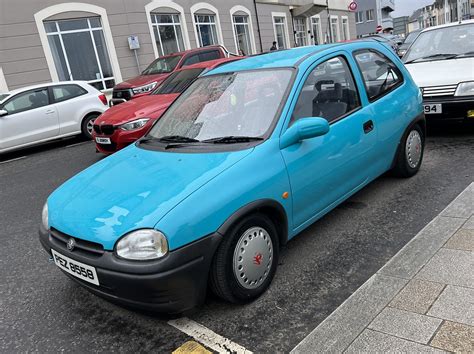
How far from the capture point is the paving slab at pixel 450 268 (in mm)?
2793

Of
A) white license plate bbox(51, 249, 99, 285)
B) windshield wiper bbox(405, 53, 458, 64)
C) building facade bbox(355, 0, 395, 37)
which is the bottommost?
white license plate bbox(51, 249, 99, 285)

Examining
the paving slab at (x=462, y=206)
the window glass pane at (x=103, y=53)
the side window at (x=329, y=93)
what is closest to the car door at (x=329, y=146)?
the side window at (x=329, y=93)

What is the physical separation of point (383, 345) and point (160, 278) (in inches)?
51.2

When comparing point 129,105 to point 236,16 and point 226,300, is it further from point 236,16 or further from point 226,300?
point 236,16

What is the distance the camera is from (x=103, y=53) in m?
16.0

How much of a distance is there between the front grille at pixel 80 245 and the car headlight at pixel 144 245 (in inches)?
7.3

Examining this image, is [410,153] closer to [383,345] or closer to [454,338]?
[454,338]

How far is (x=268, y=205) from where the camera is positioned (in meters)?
2.89

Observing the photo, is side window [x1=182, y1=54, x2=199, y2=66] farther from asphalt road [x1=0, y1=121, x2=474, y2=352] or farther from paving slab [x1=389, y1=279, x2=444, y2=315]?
paving slab [x1=389, y1=279, x2=444, y2=315]

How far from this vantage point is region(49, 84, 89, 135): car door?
980 cm

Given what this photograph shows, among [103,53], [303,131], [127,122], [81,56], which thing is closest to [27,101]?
[127,122]

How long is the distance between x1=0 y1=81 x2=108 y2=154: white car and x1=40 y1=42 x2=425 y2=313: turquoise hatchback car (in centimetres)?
672

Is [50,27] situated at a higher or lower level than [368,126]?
higher

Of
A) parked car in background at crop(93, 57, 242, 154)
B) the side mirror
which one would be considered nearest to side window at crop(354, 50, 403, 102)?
the side mirror
